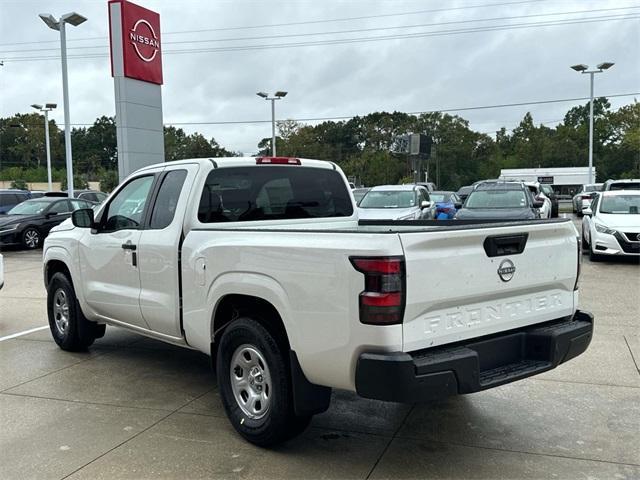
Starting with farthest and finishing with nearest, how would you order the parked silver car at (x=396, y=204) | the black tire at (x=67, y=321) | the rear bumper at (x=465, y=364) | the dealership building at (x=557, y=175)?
the dealership building at (x=557, y=175)
the parked silver car at (x=396, y=204)
the black tire at (x=67, y=321)
the rear bumper at (x=465, y=364)

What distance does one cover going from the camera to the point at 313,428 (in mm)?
4293

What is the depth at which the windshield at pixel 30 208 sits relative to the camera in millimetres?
17344

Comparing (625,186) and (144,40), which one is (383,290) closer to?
(625,186)

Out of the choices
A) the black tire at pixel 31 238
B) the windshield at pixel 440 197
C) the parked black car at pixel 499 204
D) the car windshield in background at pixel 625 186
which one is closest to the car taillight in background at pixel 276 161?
the parked black car at pixel 499 204

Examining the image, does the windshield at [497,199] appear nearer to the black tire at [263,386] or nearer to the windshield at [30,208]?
the windshield at [30,208]

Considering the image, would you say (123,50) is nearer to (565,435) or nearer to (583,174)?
(565,435)

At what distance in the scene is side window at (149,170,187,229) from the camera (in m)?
4.80

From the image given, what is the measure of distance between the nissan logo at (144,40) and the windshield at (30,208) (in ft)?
20.9

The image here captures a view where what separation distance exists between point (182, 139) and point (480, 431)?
10418 centimetres

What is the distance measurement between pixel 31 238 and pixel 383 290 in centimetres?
1605

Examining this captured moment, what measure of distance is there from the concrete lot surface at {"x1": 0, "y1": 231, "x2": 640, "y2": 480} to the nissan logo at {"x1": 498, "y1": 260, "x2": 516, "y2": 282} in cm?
114

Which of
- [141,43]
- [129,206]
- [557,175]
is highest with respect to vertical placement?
[141,43]

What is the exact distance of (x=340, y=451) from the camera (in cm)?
391

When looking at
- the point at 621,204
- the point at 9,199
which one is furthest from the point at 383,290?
the point at 9,199
